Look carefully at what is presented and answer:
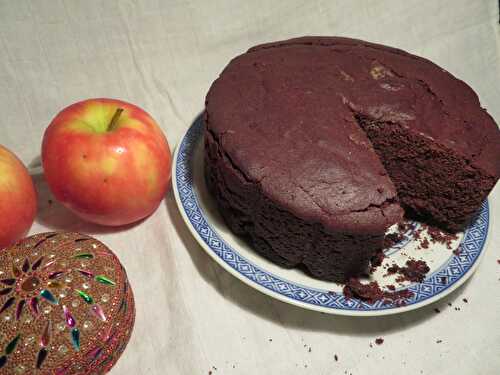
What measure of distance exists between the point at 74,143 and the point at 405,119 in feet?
4.56

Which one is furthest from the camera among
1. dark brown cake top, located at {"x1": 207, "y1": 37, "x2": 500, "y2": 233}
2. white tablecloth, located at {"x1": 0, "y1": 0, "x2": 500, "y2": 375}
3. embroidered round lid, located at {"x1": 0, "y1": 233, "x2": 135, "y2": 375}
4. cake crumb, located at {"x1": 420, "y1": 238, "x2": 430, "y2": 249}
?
cake crumb, located at {"x1": 420, "y1": 238, "x2": 430, "y2": 249}

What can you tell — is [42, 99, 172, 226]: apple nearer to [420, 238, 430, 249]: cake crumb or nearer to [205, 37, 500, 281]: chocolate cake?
[205, 37, 500, 281]: chocolate cake

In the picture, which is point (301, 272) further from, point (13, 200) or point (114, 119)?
point (13, 200)

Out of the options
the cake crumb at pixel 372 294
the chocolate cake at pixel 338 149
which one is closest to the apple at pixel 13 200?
the chocolate cake at pixel 338 149

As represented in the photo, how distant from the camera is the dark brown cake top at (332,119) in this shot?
182cm

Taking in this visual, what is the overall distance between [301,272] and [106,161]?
0.90 metres

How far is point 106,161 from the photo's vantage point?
1.95 m

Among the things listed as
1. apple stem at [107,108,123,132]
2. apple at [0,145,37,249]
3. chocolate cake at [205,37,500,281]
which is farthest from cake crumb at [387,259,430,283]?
apple at [0,145,37,249]

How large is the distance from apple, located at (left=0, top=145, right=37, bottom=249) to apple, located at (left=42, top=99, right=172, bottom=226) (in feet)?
0.33

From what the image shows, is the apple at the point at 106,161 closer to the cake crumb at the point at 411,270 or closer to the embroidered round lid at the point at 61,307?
the embroidered round lid at the point at 61,307

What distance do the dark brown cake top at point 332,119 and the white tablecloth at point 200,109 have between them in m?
0.50

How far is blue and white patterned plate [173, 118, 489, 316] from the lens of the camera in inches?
72.7

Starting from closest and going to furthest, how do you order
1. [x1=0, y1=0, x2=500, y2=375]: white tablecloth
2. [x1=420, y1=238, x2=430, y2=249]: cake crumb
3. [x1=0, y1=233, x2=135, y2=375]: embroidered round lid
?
[x1=0, y1=233, x2=135, y2=375]: embroidered round lid < [x1=0, y1=0, x2=500, y2=375]: white tablecloth < [x1=420, y1=238, x2=430, y2=249]: cake crumb

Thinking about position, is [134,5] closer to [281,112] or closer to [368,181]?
[281,112]
